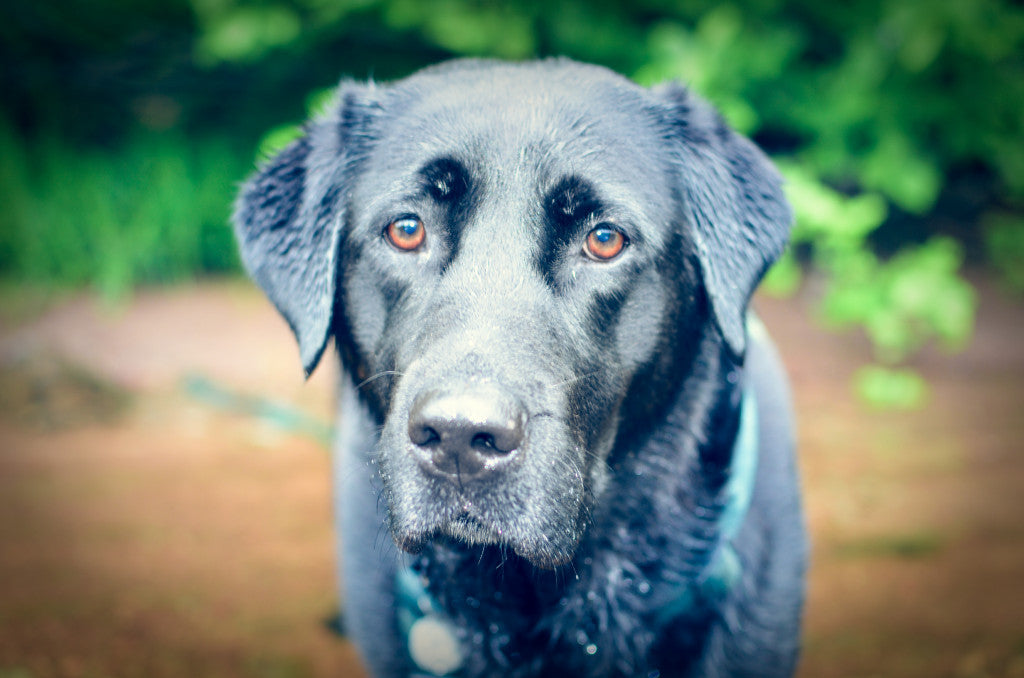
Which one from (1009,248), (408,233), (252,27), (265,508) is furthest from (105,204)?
(1009,248)

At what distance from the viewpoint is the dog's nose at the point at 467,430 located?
135 cm

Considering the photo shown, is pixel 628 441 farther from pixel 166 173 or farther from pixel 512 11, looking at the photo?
pixel 166 173

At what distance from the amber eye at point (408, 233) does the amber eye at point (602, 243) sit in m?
0.38

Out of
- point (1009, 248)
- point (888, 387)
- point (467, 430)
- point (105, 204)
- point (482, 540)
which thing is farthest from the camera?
point (105, 204)

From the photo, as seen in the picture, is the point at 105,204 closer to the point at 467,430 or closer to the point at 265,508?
the point at 265,508

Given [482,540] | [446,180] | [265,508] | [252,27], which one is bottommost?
[265,508]

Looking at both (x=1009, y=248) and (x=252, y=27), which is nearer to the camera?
(x=252, y=27)

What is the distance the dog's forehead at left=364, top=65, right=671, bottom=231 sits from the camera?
169 centimetres

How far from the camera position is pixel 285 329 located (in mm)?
5523

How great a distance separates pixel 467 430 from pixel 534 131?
75 cm

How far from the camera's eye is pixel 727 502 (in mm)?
1872

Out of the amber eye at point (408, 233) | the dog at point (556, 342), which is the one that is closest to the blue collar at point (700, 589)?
the dog at point (556, 342)

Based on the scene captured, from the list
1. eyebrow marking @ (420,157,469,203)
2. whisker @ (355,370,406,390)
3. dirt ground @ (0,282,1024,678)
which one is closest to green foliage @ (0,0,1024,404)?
dirt ground @ (0,282,1024,678)

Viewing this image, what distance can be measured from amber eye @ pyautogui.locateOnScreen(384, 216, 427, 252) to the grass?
4.59m
